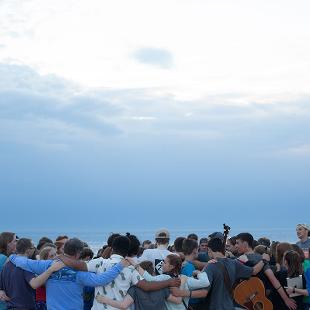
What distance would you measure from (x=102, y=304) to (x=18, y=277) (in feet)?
3.92

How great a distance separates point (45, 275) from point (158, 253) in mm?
2650

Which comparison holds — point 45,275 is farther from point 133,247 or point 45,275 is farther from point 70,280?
point 133,247

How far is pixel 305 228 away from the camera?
1262 cm

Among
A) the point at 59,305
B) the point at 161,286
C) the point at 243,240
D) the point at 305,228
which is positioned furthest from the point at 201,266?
the point at 305,228

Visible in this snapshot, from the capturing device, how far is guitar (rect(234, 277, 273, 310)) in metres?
9.06

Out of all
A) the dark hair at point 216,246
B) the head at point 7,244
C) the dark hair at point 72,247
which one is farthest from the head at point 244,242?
the head at point 7,244

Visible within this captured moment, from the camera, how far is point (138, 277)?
8.01 metres

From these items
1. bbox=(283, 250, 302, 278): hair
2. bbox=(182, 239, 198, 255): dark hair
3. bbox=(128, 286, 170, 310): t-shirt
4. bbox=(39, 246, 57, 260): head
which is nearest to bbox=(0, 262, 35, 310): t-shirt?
bbox=(39, 246, 57, 260): head

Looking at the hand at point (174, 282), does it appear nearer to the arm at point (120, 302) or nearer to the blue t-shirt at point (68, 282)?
the arm at point (120, 302)

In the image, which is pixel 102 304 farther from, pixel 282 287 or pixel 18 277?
pixel 282 287

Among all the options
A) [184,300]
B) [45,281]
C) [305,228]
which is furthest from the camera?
[305,228]

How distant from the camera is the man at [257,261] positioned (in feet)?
30.2

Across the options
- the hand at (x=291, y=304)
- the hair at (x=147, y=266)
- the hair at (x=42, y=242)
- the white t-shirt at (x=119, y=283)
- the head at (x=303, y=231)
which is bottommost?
the hand at (x=291, y=304)

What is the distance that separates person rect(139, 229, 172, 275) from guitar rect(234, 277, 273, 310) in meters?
1.15
